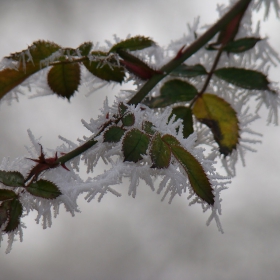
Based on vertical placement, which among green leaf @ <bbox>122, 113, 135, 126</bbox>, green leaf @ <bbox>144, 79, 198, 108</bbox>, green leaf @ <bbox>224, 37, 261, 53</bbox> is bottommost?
green leaf @ <bbox>122, 113, 135, 126</bbox>

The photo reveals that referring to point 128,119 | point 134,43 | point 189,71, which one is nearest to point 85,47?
point 134,43

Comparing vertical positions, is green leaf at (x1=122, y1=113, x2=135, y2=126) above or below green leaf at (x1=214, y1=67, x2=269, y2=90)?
below

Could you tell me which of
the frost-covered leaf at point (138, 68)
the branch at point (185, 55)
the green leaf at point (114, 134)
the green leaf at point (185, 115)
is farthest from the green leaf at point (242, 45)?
the green leaf at point (114, 134)

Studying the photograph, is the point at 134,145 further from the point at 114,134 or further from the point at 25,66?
the point at 25,66

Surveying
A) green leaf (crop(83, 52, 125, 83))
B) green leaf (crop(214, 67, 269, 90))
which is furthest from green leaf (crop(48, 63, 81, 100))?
green leaf (crop(214, 67, 269, 90))

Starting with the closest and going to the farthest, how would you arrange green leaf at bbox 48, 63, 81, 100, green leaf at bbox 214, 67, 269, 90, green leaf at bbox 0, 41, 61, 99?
green leaf at bbox 0, 41, 61, 99 → green leaf at bbox 48, 63, 81, 100 → green leaf at bbox 214, 67, 269, 90

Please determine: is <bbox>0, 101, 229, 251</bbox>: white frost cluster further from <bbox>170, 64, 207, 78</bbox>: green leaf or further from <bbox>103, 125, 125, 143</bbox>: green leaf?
<bbox>170, 64, 207, 78</bbox>: green leaf
